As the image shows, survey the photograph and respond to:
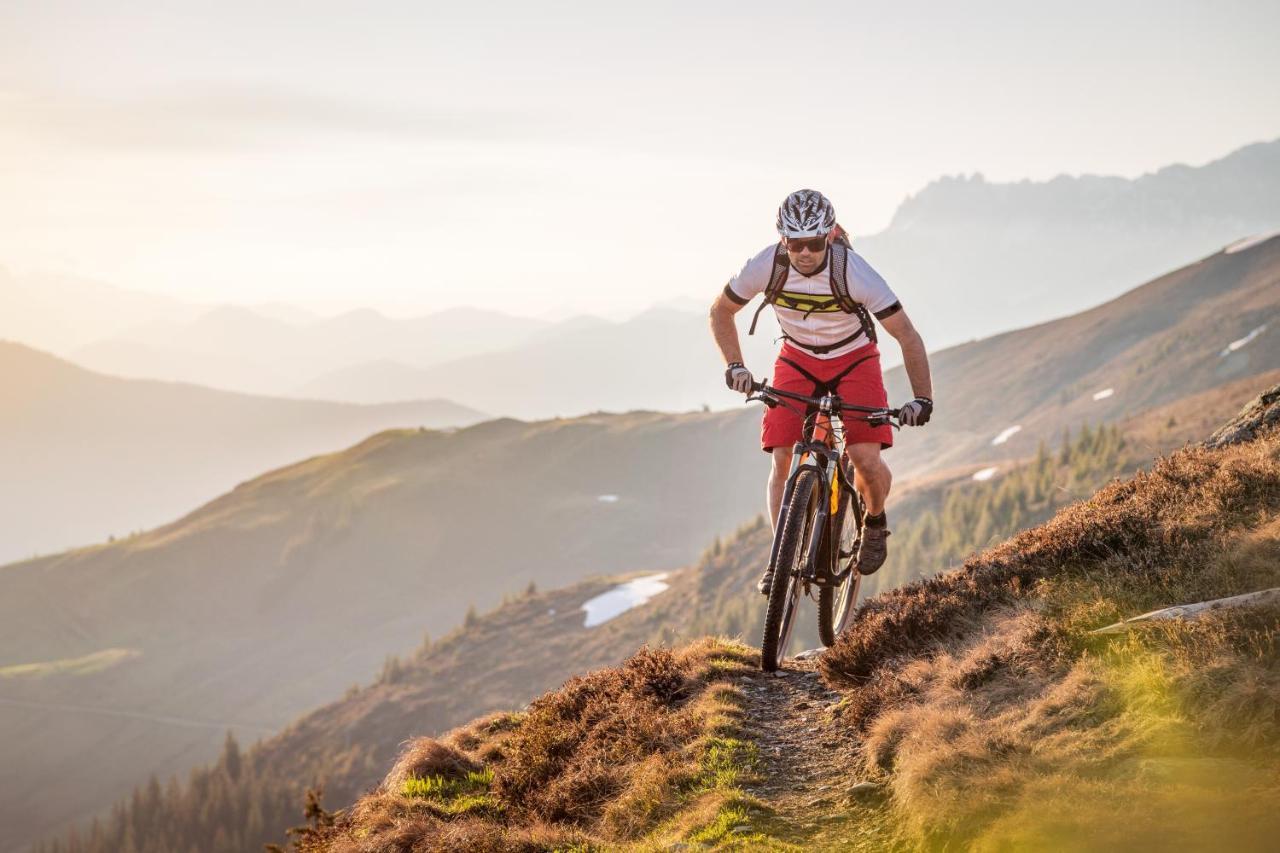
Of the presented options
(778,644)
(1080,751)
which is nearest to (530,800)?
(778,644)

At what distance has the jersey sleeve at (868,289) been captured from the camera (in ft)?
29.1

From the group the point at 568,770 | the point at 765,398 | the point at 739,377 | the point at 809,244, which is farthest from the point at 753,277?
the point at 568,770

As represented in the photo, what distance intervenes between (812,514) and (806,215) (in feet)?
10.0

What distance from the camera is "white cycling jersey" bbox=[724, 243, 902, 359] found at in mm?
8938

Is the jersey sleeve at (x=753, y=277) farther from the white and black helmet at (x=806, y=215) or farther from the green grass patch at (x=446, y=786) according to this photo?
the green grass patch at (x=446, y=786)

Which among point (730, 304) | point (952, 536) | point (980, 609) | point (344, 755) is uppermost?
point (730, 304)

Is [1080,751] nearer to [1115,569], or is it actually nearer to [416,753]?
[1115,569]

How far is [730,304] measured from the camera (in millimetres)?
9594

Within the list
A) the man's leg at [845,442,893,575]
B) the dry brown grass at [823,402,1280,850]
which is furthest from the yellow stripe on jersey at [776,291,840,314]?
the dry brown grass at [823,402,1280,850]

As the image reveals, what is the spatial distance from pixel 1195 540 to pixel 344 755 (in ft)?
665

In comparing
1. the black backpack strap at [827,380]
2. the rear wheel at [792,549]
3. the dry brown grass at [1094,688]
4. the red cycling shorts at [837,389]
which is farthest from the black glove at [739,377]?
the dry brown grass at [1094,688]

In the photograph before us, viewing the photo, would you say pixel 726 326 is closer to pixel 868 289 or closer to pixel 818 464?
pixel 868 289

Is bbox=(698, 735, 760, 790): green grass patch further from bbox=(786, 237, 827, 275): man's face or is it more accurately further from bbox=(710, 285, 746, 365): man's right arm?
bbox=(786, 237, 827, 275): man's face

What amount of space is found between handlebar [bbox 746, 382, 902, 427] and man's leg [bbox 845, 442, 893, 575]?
610mm
